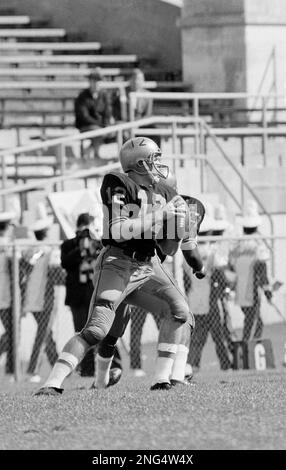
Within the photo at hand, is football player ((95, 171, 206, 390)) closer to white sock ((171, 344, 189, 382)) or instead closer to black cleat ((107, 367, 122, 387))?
white sock ((171, 344, 189, 382))

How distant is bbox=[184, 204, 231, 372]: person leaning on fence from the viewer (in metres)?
15.7

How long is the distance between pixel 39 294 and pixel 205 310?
1.71 meters

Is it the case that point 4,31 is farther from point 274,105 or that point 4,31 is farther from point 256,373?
point 256,373

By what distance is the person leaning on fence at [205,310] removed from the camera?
15.7m

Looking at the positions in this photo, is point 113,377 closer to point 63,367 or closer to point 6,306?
point 63,367

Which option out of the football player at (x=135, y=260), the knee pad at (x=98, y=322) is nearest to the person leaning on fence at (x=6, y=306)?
the football player at (x=135, y=260)

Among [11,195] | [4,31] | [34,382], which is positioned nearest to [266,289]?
[34,382]

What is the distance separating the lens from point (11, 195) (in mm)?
18438

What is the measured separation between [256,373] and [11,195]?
4.98 meters

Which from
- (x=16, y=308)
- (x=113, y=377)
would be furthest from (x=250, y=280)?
(x=113, y=377)

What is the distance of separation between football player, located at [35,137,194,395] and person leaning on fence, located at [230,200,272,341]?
503 centimetres

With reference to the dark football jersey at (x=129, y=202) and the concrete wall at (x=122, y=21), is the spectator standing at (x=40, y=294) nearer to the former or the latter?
the dark football jersey at (x=129, y=202)

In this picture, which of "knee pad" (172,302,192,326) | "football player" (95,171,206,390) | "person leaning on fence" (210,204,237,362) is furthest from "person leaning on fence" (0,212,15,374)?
"knee pad" (172,302,192,326)
